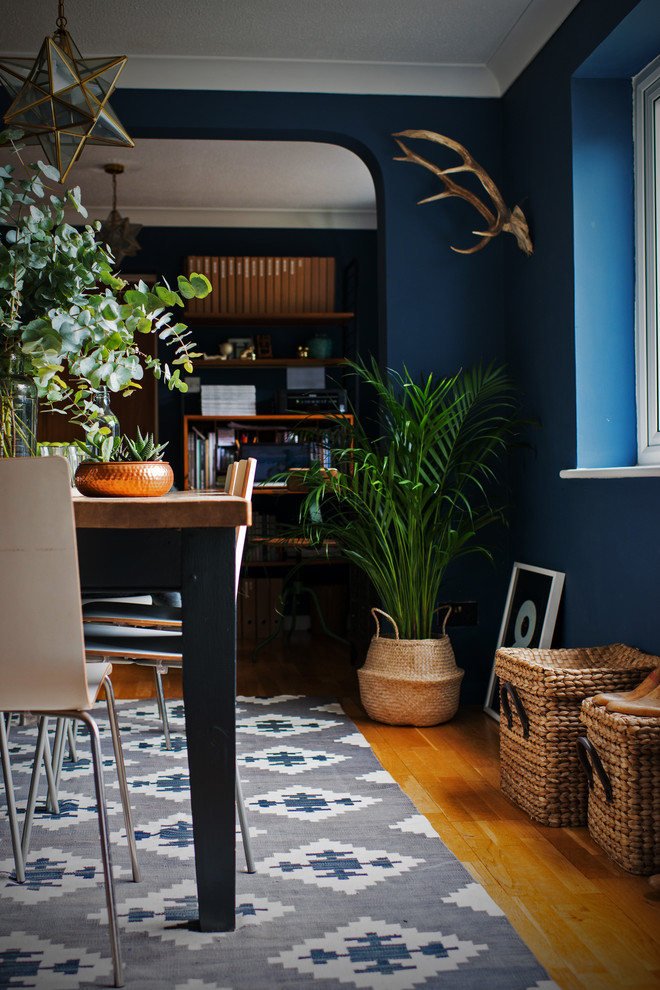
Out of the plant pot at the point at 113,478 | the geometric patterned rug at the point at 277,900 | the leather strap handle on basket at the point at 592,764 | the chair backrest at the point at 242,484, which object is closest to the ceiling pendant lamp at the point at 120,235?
the chair backrest at the point at 242,484

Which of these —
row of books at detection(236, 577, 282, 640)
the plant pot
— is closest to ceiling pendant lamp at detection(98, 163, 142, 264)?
row of books at detection(236, 577, 282, 640)

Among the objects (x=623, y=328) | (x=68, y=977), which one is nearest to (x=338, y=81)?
(x=623, y=328)

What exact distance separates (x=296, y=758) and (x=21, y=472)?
172 cm

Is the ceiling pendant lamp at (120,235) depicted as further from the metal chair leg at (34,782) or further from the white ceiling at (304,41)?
the metal chair leg at (34,782)

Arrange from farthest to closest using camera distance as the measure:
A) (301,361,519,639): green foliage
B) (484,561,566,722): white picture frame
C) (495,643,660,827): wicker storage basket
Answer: (301,361,519,639): green foliage < (484,561,566,722): white picture frame < (495,643,660,827): wicker storage basket

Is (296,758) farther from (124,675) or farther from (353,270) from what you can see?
(353,270)

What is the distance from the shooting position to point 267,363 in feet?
18.2

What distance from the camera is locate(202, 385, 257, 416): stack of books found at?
17.9 feet

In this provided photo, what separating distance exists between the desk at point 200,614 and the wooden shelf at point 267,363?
3.99 m

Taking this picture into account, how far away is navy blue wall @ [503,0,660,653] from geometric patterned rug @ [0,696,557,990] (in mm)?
867

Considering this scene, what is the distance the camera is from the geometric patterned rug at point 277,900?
1.53 metres

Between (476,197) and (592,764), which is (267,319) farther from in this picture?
(592,764)

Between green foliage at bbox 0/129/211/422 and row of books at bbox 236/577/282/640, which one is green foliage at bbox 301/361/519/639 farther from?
row of books at bbox 236/577/282/640

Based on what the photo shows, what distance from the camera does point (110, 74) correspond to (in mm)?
2174
